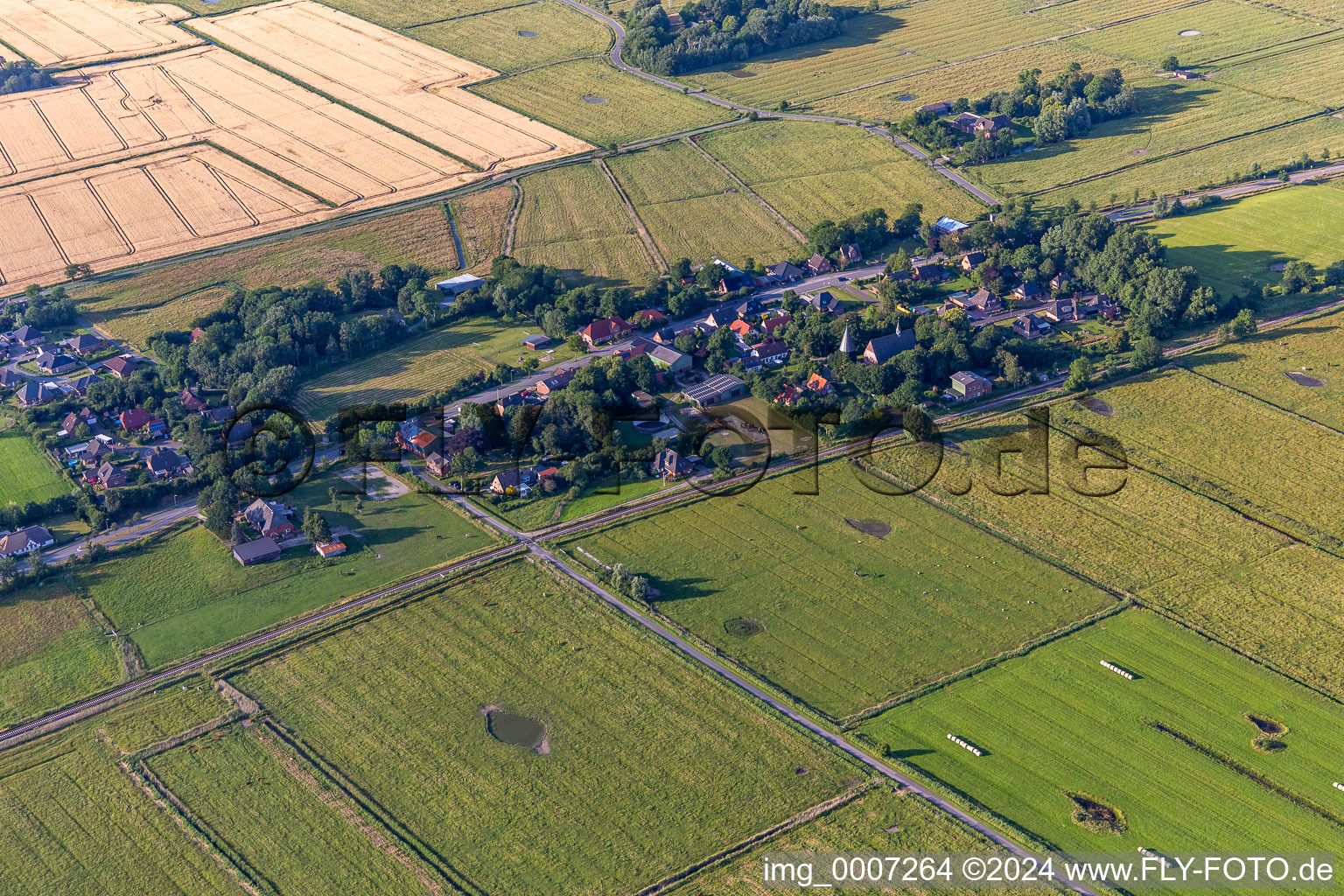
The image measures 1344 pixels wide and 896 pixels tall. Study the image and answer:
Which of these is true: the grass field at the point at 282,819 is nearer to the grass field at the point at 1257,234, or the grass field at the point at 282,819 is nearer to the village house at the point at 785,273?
the village house at the point at 785,273

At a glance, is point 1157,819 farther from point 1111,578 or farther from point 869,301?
point 869,301

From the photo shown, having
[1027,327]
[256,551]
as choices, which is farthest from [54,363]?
[1027,327]

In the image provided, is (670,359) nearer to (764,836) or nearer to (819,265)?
(819,265)

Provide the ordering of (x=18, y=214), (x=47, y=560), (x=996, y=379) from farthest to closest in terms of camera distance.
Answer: (x=18, y=214)
(x=996, y=379)
(x=47, y=560)

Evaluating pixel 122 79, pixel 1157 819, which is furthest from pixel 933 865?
pixel 122 79

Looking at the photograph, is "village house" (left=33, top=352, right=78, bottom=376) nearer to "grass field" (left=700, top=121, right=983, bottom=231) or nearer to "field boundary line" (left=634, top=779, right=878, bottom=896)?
"grass field" (left=700, top=121, right=983, bottom=231)

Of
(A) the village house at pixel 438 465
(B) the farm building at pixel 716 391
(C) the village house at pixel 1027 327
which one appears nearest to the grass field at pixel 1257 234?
(C) the village house at pixel 1027 327

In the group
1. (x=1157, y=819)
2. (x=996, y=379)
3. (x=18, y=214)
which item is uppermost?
(x=18, y=214)
